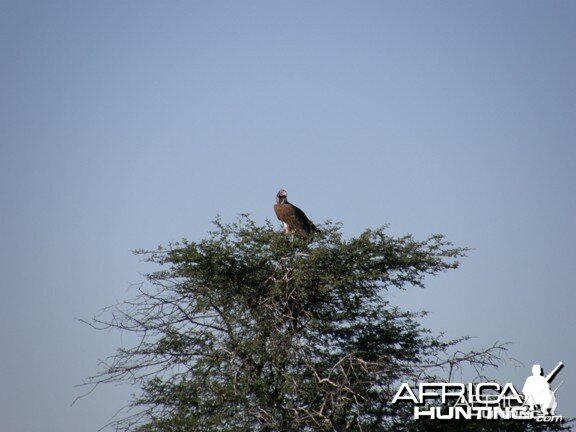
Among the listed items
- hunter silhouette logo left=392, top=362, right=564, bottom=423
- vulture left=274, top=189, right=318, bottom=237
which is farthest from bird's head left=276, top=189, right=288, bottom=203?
hunter silhouette logo left=392, top=362, right=564, bottom=423

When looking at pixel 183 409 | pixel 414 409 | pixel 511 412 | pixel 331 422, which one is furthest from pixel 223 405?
pixel 511 412

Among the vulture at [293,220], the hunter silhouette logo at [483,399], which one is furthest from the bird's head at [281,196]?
the hunter silhouette logo at [483,399]

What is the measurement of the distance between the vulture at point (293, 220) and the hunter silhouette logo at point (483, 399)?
137 inches

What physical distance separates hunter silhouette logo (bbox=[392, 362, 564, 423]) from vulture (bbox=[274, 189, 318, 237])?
348 cm

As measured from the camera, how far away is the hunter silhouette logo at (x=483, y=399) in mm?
17188

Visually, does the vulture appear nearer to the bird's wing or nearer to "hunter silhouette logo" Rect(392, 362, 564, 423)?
the bird's wing

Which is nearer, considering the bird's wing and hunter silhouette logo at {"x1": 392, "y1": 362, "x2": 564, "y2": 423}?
hunter silhouette logo at {"x1": 392, "y1": 362, "x2": 564, "y2": 423}

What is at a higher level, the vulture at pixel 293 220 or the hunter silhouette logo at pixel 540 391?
the vulture at pixel 293 220

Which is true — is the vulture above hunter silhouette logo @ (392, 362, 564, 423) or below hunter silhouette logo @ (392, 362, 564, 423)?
above

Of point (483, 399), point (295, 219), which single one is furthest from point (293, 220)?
point (483, 399)

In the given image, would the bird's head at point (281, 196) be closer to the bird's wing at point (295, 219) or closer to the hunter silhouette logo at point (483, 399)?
the bird's wing at point (295, 219)

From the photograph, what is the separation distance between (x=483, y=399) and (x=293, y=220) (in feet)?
14.8

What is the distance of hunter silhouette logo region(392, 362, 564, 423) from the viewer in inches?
677

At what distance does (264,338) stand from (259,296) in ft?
2.54
